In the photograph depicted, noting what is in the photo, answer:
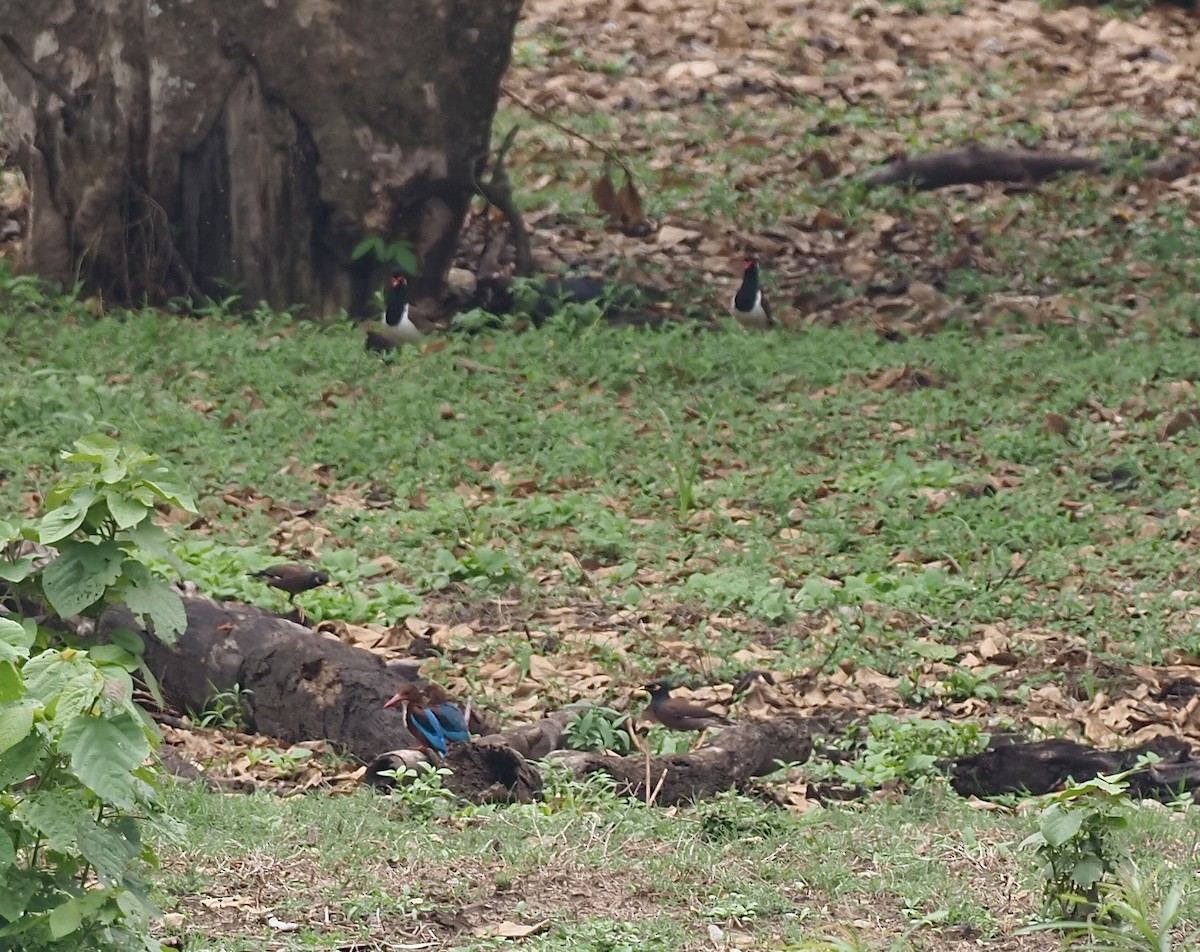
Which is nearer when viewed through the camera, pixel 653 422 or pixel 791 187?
pixel 653 422

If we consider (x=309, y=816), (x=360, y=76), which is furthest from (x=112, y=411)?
(x=309, y=816)

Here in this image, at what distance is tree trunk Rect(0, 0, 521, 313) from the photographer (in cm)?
1108

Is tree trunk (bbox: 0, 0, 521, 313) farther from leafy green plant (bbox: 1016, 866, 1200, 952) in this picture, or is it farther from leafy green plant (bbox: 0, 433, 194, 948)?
leafy green plant (bbox: 1016, 866, 1200, 952)

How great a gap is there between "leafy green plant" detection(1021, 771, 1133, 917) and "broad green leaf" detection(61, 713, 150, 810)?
1.76 meters

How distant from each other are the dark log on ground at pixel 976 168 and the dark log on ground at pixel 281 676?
28.0 feet

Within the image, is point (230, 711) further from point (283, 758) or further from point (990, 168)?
point (990, 168)

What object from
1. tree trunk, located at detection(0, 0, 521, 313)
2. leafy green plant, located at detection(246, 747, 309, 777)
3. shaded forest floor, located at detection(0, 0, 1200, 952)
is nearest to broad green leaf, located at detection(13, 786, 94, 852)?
shaded forest floor, located at detection(0, 0, 1200, 952)

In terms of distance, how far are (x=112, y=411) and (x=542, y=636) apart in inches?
117

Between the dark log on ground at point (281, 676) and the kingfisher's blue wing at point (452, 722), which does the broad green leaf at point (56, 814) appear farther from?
the dark log on ground at point (281, 676)

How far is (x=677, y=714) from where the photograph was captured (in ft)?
21.0

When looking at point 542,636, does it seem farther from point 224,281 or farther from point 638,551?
point 224,281

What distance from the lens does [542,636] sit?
7.31 metres

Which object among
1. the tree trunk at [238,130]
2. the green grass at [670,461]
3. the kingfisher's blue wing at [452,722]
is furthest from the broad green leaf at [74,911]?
the tree trunk at [238,130]

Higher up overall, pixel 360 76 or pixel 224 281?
pixel 360 76
